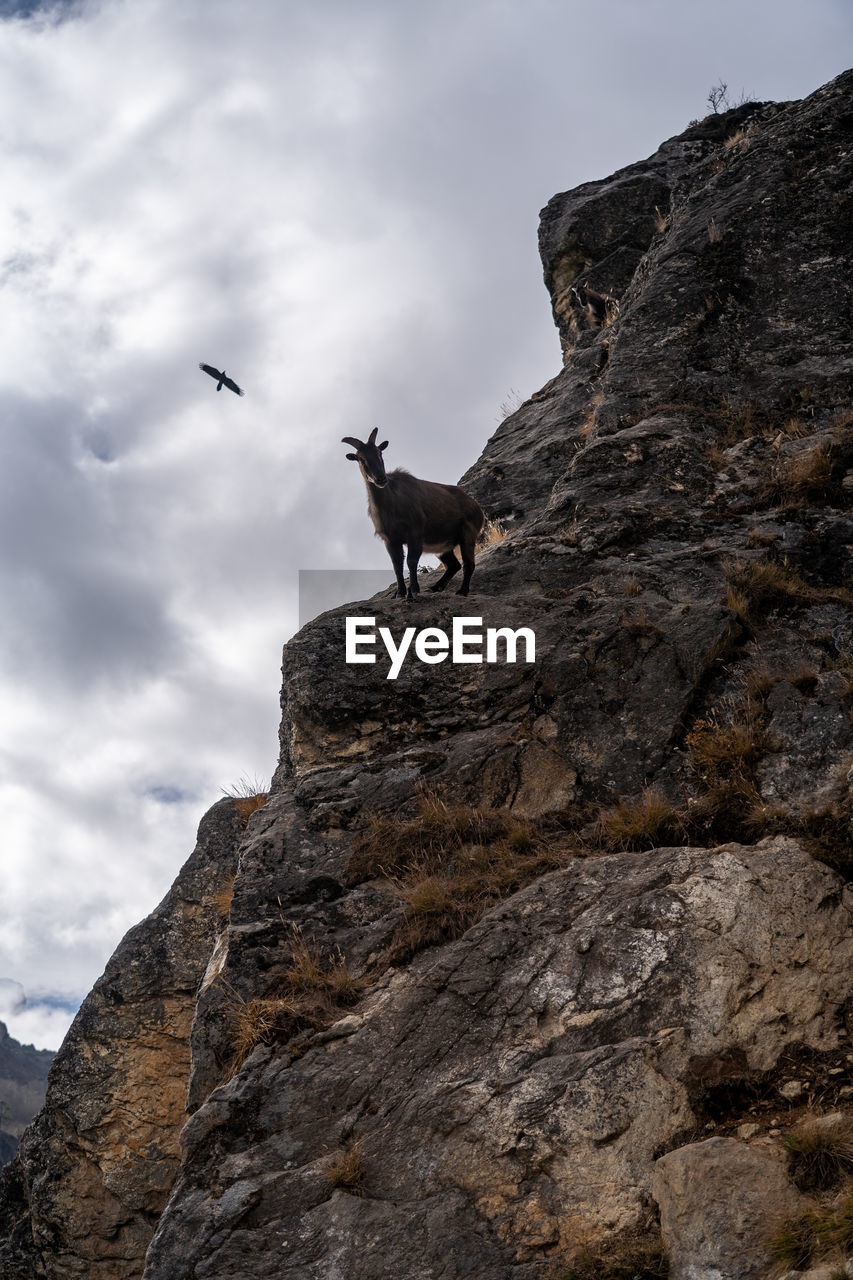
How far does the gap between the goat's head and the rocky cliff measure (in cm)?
192

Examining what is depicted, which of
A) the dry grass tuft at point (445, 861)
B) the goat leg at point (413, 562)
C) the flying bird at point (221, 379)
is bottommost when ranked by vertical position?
the dry grass tuft at point (445, 861)

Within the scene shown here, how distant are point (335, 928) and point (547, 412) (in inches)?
594

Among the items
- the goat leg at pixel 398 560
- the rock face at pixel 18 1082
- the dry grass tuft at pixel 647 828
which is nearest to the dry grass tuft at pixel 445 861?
the dry grass tuft at pixel 647 828

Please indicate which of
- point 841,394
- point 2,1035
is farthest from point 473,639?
point 2,1035

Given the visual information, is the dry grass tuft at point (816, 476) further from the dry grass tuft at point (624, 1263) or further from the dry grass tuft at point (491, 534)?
the dry grass tuft at point (624, 1263)

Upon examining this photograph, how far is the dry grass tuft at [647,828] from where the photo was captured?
8.19m

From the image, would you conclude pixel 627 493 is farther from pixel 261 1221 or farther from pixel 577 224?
pixel 577 224

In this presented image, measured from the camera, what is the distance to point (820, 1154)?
5.21 metres

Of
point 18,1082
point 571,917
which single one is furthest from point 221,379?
point 18,1082

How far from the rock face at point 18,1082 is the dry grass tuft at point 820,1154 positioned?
128202 mm

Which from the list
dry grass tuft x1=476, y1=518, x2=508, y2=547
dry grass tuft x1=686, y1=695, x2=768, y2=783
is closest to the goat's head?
dry grass tuft x1=476, y1=518, x2=508, y2=547

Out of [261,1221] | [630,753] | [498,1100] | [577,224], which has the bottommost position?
[261,1221]

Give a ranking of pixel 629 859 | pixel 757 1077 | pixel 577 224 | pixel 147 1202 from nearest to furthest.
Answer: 1. pixel 757 1077
2. pixel 629 859
3. pixel 147 1202
4. pixel 577 224

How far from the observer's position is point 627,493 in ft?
44.3
